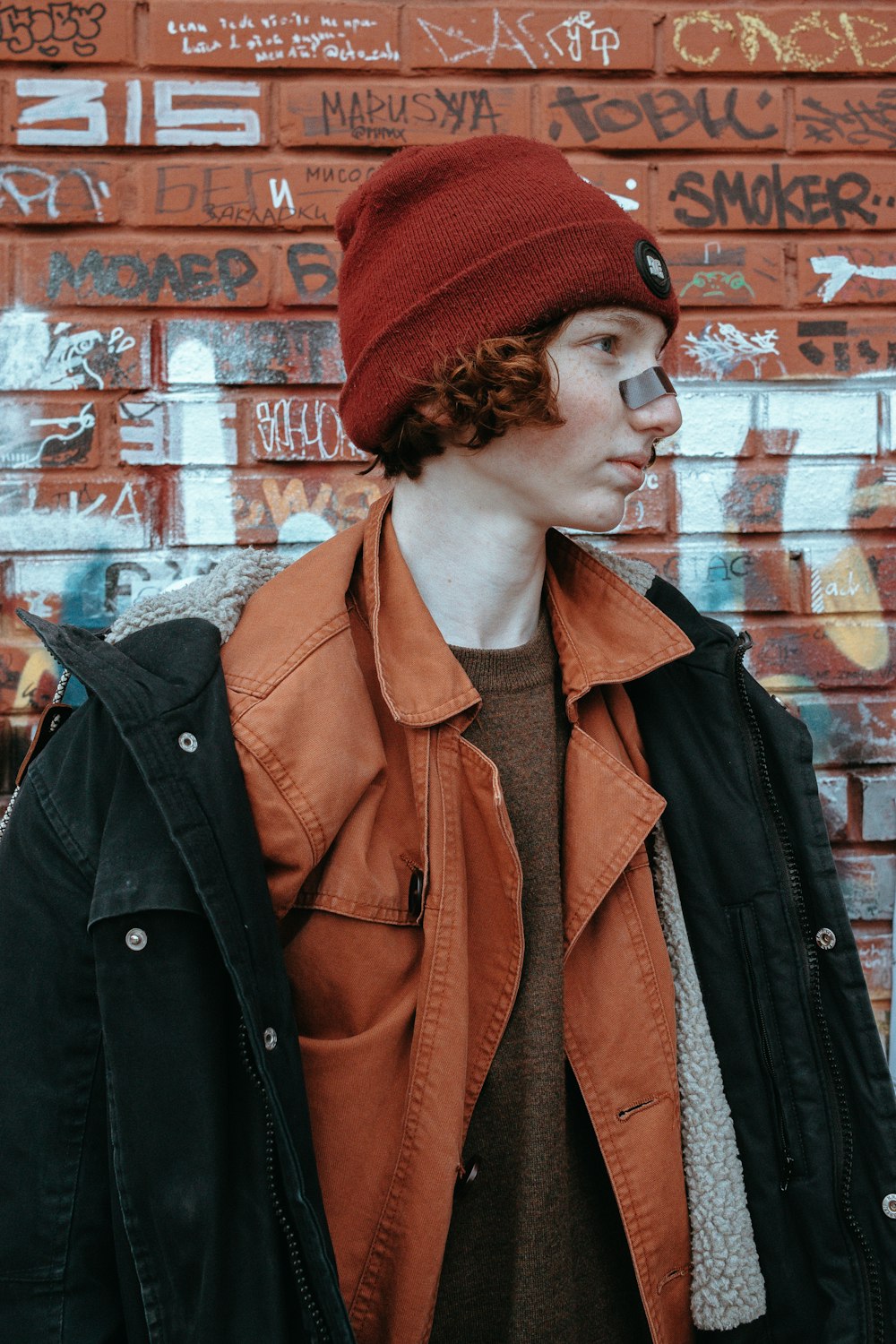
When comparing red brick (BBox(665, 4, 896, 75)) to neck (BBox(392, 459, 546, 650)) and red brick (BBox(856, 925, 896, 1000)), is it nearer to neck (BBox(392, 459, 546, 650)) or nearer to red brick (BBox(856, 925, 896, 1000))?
neck (BBox(392, 459, 546, 650))

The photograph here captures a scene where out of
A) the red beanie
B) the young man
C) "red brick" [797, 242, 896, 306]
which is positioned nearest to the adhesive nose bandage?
the young man

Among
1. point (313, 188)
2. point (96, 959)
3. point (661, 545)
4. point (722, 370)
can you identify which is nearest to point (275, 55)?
point (313, 188)

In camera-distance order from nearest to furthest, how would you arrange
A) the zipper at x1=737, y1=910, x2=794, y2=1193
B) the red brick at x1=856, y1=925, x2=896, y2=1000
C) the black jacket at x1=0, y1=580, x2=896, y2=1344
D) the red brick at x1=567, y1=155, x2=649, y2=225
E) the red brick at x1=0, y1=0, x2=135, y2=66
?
1. the black jacket at x1=0, y1=580, x2=896, y2=1344
2. the zipper at x1=737, y1=910, x2=794, y2=1193
3. the red brick at x1=0, y1=0, x2=135, y2=66
4. the red brick at x1=567, y1=155, x2=649, y2=225
5. the red brick at x1=856, y1=925, x2=896, y2=1000

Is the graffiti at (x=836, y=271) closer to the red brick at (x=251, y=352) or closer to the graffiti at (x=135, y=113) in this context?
the red brick at (x=251, y=352)

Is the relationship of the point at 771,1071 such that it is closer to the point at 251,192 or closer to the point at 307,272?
the point at 307,272

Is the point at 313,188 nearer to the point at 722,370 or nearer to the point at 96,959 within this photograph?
the point at 722,370

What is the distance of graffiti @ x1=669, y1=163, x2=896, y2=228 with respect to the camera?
2145 mm

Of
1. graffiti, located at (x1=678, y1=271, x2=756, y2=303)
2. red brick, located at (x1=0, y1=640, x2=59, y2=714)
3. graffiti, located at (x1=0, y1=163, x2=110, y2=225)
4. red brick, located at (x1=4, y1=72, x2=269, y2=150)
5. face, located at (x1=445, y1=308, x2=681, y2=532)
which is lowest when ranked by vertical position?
red brick, located at (x1=0, y1=640, x2=59, y2=714)

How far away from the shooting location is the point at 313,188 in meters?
2.08

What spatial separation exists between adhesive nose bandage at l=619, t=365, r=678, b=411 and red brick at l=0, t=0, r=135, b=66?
4.54ft

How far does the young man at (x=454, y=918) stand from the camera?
110 cm

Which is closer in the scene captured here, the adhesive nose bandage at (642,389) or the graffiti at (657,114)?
the adhesive nose bandage at (642,389)

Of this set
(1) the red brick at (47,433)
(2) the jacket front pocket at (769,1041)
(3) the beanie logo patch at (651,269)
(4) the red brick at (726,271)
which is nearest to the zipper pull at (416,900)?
(2) the jacket front pocket at (769,1041)

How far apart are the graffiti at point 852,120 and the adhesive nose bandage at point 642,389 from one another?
1134 millimetres
